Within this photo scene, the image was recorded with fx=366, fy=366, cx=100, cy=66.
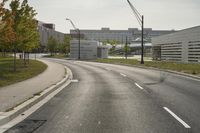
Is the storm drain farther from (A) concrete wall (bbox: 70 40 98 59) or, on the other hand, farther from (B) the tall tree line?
(A) concrete wall (bbox: 70 40 98 59)

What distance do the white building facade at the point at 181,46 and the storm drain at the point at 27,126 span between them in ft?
145

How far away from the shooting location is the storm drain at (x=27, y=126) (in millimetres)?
8422

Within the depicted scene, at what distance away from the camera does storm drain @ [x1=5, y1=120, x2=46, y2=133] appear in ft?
27.6

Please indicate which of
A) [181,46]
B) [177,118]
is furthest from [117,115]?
[181,46]

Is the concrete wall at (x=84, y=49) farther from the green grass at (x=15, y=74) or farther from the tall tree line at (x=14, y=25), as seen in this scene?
the green grass at (x=15, y=74)

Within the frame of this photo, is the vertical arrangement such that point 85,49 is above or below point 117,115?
above

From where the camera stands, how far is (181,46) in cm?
5903

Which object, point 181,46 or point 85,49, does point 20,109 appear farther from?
point 85,49

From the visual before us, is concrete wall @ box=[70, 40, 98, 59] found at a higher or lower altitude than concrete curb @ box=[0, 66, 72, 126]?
higher

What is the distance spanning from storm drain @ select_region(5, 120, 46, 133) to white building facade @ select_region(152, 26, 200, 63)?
44.1 meters

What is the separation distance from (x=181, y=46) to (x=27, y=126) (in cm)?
5247

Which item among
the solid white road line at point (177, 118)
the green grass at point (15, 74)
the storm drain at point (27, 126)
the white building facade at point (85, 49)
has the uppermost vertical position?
the white building facade at point (85, 49)

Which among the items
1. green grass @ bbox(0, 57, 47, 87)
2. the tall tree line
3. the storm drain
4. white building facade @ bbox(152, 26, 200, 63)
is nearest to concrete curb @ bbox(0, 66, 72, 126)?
the storm drain

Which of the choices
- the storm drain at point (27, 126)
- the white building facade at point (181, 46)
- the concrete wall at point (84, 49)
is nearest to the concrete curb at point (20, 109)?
the storm drain at point (27, 126)
